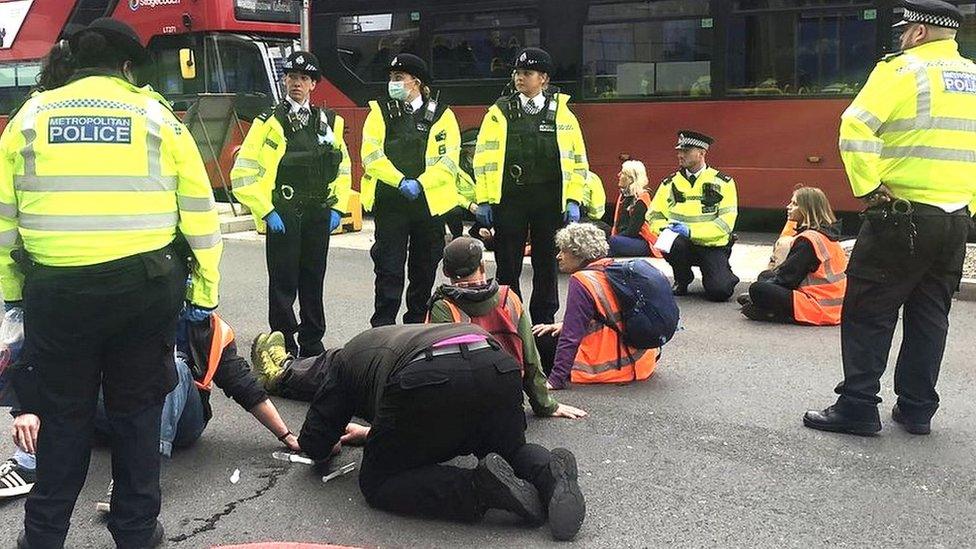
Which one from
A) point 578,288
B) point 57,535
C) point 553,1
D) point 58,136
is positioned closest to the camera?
point 58,136

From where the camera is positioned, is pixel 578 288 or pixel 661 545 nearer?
pixel 661 545

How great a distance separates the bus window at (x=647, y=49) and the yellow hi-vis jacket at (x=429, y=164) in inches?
246

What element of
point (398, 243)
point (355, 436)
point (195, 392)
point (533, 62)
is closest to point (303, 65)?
point (398, 243)

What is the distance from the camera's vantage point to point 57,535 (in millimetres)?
3242

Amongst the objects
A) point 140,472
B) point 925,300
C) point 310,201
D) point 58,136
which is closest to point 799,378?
point 925,300

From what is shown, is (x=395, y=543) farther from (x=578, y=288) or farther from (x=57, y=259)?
(x=578, y=288)

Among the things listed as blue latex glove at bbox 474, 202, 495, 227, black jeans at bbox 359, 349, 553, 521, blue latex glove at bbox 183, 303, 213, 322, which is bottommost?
black jeans at bbox 359, 349, 553, 521

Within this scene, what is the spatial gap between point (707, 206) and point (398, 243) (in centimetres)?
341

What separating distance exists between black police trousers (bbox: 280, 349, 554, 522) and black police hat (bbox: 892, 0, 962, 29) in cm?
247

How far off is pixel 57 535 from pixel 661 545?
6.73 ft

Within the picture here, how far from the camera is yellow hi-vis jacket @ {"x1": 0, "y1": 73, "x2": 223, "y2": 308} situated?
3043 millimetres

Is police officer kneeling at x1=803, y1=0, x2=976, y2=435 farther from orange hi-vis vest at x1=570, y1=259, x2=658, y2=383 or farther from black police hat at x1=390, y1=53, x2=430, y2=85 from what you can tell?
black police hat at x1=390, y1=53, x2=430, y2=85

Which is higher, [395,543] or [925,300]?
[925,300]

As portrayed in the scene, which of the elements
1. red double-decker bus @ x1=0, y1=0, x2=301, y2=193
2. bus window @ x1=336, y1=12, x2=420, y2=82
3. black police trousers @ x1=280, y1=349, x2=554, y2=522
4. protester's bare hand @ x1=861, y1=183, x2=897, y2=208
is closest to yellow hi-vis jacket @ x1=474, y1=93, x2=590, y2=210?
protester's bare hand @ x1=861, y1=183, x2=897, y2=208
